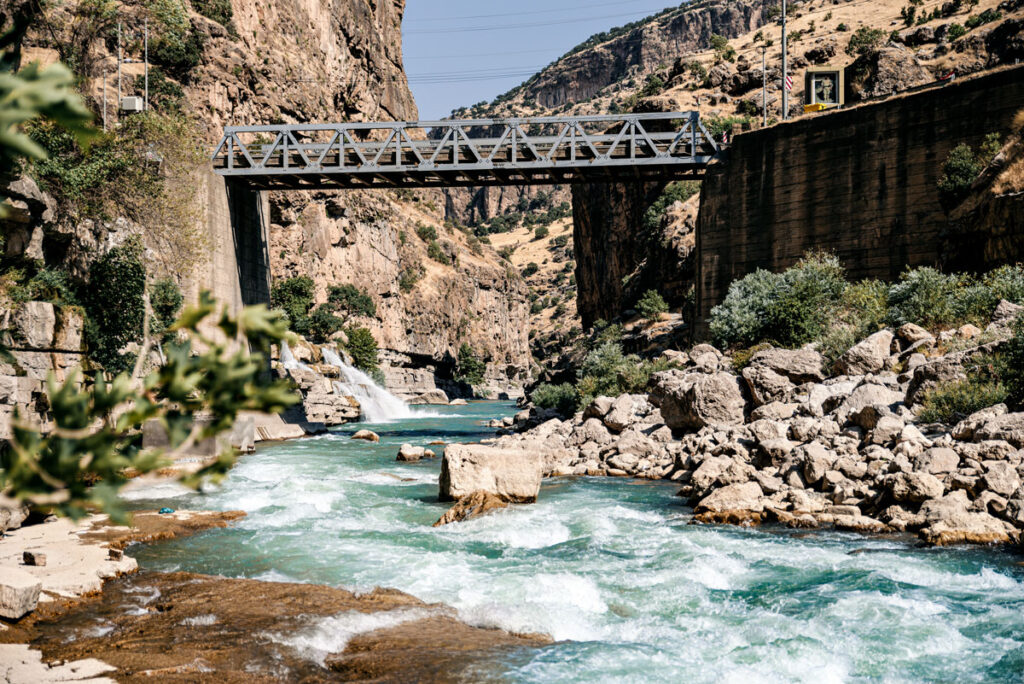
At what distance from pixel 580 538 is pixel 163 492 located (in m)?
9.40

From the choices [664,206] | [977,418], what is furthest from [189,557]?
[664,206]

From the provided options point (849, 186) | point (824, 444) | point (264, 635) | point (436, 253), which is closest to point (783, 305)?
point (849, 186)

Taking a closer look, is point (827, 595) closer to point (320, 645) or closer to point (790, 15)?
point (320, 645)

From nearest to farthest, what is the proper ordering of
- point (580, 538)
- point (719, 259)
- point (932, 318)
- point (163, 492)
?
point (580, 538), point (163, 492), point (932, 318), point (719, 259)

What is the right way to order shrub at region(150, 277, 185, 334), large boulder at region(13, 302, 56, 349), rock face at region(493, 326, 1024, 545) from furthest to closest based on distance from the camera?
shrub at region(150, 277, 185, 334) → large boulder at region(13, 302, 56, 349) → rock face at region(493, 326, 1024, 545)

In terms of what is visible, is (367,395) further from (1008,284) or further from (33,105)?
(33,105)

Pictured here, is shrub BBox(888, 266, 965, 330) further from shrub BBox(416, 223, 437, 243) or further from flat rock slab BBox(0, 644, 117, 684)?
shrub BBox(416, 223, 437, 243)

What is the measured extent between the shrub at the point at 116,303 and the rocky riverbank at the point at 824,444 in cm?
1074

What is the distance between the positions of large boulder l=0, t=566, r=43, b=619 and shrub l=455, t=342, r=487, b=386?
66.4 meters

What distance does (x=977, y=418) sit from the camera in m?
12.5

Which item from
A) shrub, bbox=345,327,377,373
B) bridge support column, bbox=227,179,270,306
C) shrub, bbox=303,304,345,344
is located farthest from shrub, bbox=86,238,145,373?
shrub, bbox=345,327,377,373

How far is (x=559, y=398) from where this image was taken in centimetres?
3238

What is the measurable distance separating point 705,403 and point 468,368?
57.0 meters

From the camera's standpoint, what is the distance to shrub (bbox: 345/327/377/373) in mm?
54250
